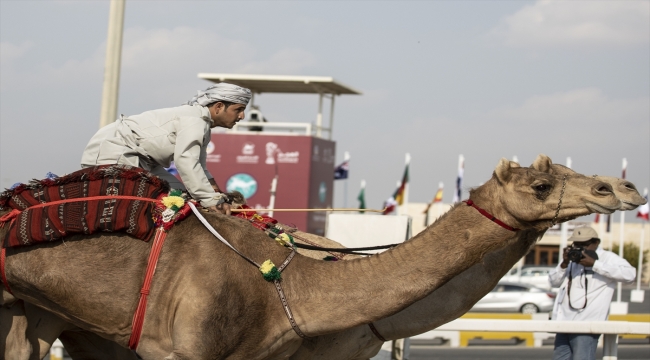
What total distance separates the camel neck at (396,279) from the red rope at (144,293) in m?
0.84

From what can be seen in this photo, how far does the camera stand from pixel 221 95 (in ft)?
21.4

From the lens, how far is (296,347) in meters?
5.84

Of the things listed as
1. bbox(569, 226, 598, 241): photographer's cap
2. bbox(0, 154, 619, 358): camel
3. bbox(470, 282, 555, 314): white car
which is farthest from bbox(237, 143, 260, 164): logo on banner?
bbox(0, 154, 619, 358): camel

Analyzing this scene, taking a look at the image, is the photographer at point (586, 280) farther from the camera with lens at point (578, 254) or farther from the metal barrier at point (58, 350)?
the metal barrier at point (58, 350)

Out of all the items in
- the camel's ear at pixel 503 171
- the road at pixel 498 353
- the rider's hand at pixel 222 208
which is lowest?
the road at pixel 498 353

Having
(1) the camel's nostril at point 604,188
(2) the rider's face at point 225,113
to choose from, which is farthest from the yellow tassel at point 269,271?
(1) the camel's nostril at point 604,188

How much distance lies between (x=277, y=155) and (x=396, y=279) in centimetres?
3600

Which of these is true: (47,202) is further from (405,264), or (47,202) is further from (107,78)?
(107,78)

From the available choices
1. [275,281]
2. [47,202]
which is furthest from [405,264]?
[47,202]

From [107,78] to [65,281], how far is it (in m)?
4.93

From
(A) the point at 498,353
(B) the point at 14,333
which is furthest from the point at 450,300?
(A) the point at 498,353

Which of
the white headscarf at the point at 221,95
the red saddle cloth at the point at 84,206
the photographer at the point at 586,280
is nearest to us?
the red saddle cloth at the point at 84,206

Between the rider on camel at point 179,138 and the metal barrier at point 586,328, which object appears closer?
the rider on camel at point 179,138

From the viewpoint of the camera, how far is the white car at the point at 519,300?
104 ft
